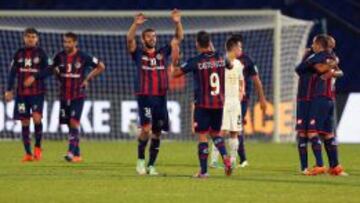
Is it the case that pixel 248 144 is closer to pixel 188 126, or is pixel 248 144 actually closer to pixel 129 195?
pixel 188 126

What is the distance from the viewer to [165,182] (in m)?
13.8

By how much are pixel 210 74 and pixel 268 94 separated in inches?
476

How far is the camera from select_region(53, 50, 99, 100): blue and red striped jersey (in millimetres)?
18625

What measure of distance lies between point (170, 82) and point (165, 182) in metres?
12.7

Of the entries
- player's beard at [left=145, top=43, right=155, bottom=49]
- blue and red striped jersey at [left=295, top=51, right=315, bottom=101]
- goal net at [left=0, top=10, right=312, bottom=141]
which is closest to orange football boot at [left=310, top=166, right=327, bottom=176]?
blue and red striped jersey at [left=295, top=51, right=315, bottom=101]

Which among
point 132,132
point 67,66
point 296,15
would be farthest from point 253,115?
point 67,66

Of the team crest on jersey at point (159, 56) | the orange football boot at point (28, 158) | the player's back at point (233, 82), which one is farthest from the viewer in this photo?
the orange football boot at point (28, 158)

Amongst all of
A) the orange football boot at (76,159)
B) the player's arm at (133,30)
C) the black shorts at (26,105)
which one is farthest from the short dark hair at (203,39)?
the black shorts at (26,105)

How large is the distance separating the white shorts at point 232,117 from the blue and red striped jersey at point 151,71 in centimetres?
114

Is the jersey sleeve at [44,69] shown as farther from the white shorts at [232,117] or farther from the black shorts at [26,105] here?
the white shorts at [232,117]

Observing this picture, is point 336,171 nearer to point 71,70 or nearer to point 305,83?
point 305,83

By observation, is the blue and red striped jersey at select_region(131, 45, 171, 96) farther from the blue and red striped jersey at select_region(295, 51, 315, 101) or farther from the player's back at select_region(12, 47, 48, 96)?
the player's back at select_region(12, 47, 48, 96)

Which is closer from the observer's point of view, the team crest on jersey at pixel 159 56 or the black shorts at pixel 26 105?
the team crest on jersey at pixel 159 56

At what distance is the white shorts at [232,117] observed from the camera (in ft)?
53.9
